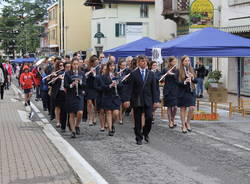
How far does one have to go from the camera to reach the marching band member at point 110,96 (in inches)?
457

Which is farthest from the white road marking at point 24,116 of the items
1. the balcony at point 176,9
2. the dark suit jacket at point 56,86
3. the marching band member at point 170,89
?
the balcony at point 176,9

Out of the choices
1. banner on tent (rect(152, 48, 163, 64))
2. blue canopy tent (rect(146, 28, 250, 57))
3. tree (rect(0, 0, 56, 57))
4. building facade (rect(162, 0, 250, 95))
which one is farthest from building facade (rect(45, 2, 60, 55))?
blue canopy tent (rect(146, 28, 250, 57))

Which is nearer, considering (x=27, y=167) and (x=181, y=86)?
(x=27, y=167)

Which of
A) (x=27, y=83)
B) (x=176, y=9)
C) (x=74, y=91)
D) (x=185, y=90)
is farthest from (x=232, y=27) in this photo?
(x=74, y=91)

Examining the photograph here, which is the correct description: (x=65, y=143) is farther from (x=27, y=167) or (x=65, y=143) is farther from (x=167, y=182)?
(x=167, y=182)

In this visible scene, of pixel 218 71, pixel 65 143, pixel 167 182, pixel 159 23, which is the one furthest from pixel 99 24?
pixel 167 182

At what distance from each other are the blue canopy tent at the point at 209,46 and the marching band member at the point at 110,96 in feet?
9.87

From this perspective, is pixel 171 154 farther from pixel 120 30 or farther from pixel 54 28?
pixel 54 28

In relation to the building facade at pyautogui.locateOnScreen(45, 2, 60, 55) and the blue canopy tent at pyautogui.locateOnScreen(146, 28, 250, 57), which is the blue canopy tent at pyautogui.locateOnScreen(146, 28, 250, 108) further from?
the building facade at pyautogui.locateOnScreen(45, 2, 60, 55)

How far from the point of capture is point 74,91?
11.4 meters

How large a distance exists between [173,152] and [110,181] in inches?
102

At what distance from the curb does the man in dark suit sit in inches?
58.8

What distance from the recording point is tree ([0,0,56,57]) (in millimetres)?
79188

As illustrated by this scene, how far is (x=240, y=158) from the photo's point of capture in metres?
8.96
